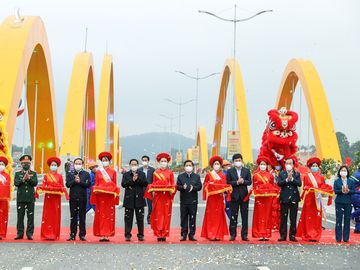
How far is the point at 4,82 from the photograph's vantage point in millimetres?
22219

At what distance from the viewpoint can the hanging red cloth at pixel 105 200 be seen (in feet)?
40.5

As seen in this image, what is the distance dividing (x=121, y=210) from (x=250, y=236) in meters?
7.67

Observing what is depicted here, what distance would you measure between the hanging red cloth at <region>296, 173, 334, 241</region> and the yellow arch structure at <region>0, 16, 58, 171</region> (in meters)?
10.1

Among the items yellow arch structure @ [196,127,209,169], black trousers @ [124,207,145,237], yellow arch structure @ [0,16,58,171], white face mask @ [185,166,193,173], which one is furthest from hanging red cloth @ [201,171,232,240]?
yellow arch structure @ [196,127,209,169]

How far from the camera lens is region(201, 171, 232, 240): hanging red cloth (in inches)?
498

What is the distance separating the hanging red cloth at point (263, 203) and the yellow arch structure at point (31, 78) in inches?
374

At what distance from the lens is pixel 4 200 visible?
41.1ft

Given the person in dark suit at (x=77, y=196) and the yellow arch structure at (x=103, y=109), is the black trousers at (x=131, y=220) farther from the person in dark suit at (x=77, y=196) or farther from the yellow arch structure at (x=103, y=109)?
the yellow arch structure at (x=103, y=109)

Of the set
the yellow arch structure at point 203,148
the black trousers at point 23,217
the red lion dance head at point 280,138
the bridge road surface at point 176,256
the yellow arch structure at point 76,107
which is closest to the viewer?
Answer: the bridge road surface at point 176,256

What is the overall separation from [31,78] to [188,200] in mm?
19821

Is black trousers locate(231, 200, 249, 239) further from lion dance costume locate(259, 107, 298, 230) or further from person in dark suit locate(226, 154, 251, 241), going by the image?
lion dance costume locate(259, 107, 298, 230)

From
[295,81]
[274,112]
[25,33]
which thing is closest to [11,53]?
[25,33]

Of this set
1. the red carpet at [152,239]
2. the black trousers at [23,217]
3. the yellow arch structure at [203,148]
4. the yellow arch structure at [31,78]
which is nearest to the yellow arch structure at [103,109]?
the yellow arch structure at [31,78]

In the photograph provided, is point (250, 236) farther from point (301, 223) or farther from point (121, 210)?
point (121, 210)
